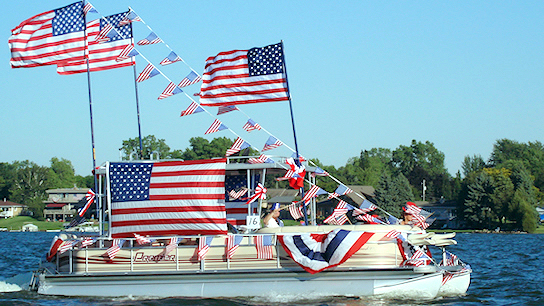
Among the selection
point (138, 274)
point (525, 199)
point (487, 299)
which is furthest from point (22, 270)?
point (525, 199)

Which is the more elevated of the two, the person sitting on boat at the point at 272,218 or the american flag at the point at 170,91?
the american flag at the point at 170,91

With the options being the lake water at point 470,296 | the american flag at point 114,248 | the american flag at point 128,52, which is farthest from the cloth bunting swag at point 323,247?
the american flag at point 128,52

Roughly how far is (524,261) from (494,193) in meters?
44.0

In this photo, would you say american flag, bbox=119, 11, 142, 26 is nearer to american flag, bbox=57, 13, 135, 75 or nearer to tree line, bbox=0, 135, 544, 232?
american flag, bbox=57, 13, 135, 75

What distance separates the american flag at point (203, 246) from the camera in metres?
15.3

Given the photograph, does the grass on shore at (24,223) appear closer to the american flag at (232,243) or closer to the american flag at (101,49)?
the american flag at (101,49)

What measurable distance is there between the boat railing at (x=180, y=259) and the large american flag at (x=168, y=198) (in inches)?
14.7

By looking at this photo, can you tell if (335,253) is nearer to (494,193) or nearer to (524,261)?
(524,261)

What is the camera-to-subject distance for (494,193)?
70875 mm

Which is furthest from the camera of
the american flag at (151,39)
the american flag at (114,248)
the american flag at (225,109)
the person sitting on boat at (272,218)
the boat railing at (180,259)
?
the american flag at (151,39)

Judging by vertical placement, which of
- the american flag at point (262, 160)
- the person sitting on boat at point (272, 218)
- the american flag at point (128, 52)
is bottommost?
the person sitting on boat at point (272, 218)

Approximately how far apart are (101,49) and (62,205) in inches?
3546

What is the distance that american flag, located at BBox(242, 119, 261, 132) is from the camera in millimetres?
17766

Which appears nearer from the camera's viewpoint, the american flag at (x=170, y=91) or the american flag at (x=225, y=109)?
the american flag at (x=225, y=109)
